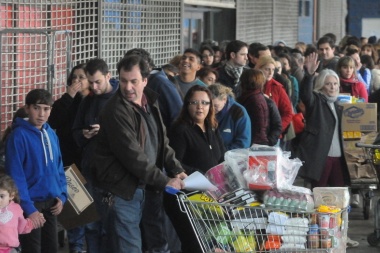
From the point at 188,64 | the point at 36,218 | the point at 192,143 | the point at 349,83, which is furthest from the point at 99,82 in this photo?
the point at 349,83

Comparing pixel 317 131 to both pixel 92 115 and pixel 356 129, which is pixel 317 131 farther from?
pixel 92 115

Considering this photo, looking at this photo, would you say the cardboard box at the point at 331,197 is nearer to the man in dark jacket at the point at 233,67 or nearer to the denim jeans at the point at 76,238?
the denim jeans at the point at 76,238

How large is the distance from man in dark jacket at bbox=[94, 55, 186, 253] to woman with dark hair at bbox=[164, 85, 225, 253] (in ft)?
5.06

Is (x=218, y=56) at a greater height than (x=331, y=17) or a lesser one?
lesser

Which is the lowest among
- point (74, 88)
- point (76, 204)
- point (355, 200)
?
point (355, 200)

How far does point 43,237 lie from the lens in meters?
8.05

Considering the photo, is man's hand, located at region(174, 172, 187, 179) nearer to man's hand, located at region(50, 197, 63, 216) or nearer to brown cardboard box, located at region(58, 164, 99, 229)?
man's hand, located at region(50, 197, 63, 216)

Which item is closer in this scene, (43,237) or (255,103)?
(43,237)

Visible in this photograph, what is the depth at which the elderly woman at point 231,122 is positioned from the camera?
9.94m

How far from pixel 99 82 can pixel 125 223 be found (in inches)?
74.5

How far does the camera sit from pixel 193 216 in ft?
20.5

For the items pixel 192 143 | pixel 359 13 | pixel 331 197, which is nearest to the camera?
pixel 331 197

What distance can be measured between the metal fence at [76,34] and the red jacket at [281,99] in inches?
78.1

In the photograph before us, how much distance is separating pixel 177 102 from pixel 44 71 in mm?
1726
